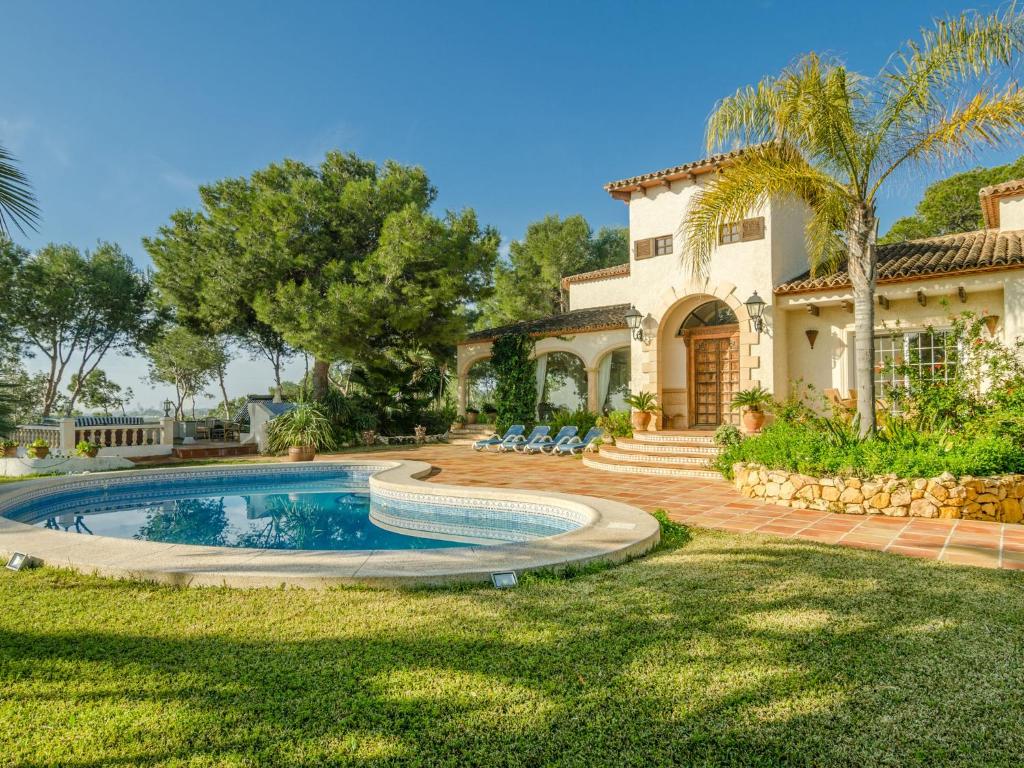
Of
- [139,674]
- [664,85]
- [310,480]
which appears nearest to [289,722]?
[139,674]

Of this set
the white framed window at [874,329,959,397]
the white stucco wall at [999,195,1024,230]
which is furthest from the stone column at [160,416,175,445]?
the white stucco wall at [999,195,1024,230]

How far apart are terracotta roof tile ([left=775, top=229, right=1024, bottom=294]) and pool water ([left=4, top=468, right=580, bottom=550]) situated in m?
9.27

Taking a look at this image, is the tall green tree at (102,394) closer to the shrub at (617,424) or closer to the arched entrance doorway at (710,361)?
the shrub at (617,424)

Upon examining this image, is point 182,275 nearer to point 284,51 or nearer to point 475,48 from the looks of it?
point 284,51

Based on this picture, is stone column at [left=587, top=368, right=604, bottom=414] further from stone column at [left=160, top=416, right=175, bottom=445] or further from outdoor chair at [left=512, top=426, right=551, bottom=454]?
stone column at [left=160, top=416, right=175, bottom=445]

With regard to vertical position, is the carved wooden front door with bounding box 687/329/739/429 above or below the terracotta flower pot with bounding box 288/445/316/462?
above

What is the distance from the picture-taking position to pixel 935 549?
6078 millimetres

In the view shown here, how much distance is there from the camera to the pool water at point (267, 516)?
8.52 m

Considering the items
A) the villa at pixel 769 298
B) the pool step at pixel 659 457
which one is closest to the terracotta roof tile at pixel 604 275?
the villa at pixel 769 298

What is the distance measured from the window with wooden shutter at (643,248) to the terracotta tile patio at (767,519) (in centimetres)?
625

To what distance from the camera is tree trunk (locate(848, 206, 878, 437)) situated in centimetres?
902

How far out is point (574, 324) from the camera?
66.8 ft

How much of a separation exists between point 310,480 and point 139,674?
37.2 ft

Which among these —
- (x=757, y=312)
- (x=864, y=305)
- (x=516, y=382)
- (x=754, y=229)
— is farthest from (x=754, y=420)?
(x=516, y=382)
